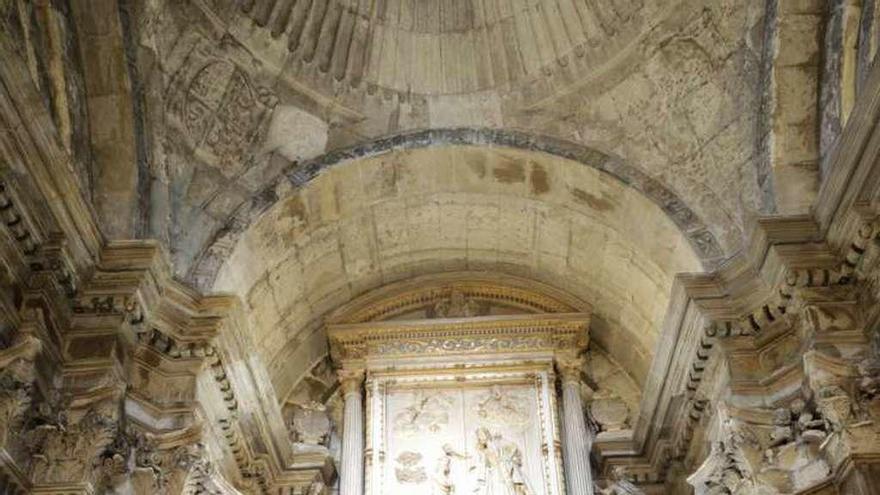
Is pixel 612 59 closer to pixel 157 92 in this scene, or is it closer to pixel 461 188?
pixel 461 188

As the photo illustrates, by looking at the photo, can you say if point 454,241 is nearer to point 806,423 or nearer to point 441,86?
point 441,86

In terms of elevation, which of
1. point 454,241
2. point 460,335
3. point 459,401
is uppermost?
point 454,241

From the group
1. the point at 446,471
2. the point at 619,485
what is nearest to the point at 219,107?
the point at 446,471

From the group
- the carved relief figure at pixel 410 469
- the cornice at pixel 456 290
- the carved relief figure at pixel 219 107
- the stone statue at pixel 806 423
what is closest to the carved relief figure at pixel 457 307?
the cornice at pixel 456 290

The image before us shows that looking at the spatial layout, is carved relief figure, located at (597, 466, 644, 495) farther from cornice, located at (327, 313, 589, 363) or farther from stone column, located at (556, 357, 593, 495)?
cornice, located at (327, 313, 589, 363)

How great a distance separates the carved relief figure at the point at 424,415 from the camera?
9352 mm

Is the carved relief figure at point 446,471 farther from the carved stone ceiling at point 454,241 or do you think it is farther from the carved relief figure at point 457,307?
the carved stone ceiling at point 454,241

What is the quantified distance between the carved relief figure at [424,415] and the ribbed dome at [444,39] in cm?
295

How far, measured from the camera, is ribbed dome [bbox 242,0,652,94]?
8656 mm

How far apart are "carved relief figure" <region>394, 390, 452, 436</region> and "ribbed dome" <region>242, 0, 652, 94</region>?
2.95 meters

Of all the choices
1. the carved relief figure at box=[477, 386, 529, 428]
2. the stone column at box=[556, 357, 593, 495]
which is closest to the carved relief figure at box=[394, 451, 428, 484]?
the carved relief figure at box=[477, 386, 529, 428]

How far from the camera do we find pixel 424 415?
9438 mm

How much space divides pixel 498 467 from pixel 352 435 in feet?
4.67

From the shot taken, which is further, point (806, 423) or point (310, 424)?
point (310, 424)
